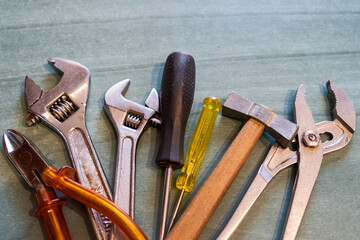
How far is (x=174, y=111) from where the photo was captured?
1.05 m

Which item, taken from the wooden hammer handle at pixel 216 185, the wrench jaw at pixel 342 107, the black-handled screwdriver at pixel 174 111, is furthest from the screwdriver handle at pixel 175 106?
the wrench jaw at pixel 342 107

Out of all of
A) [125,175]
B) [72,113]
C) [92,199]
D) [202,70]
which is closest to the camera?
[92,199]

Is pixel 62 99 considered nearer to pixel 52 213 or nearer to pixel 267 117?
pixel 52 213

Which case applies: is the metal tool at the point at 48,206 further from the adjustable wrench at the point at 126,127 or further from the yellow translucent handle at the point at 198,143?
the yellow translucent handle at the point at 198,143

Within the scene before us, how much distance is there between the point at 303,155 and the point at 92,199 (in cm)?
57

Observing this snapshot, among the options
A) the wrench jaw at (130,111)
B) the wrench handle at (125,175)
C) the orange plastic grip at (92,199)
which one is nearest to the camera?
the orange plastic grip at (92,199)

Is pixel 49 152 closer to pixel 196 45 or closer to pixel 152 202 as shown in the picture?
pixel 152 202

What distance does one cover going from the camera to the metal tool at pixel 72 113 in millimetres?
1022

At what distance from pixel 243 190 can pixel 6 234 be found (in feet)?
1.98

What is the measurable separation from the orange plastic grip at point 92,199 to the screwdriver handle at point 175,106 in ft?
0.64

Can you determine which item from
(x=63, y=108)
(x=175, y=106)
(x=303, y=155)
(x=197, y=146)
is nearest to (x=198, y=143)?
(x=197, y=146)

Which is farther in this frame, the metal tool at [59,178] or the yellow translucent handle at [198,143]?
the yellow translucent handle at [198,143]

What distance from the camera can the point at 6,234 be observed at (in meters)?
0.95

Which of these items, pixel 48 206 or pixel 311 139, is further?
pixel 311 139
